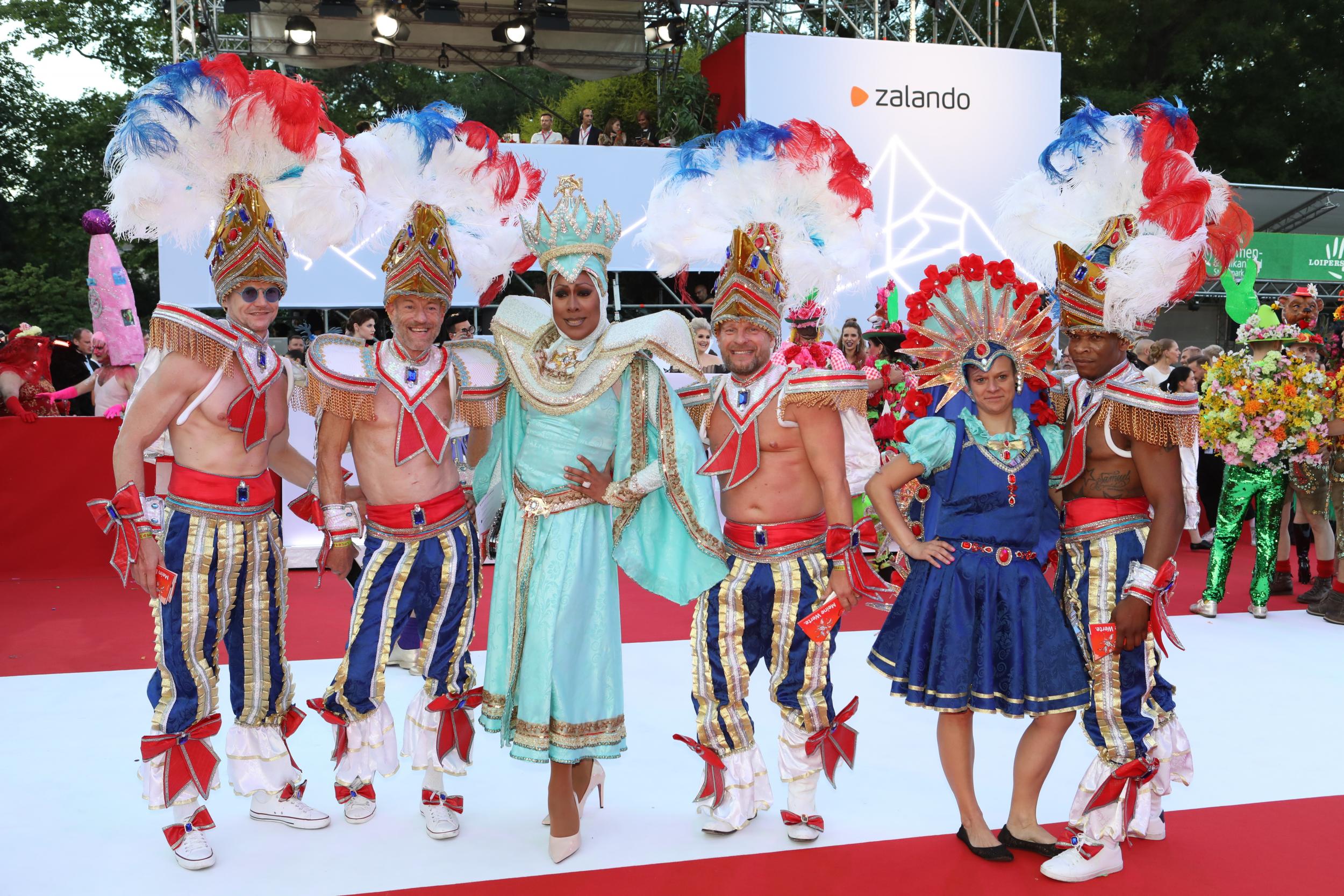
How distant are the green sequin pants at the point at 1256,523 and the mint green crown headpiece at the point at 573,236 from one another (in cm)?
472

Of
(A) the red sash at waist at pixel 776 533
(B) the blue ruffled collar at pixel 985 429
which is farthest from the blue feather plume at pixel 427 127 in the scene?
(B) the blue ruffled collar at pixel 985 429

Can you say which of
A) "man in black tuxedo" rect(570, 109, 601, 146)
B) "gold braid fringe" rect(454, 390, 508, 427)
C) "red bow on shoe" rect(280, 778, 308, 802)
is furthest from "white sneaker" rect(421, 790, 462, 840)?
"man in black tuxedo" rect(570, 109, 601, 146)

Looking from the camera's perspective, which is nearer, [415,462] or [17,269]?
[415,462]

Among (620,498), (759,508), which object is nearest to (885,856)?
(759,508)

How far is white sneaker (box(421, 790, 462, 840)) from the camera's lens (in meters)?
3.43

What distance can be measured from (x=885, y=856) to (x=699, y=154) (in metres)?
2.31

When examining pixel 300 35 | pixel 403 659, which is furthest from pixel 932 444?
pixel 300 35

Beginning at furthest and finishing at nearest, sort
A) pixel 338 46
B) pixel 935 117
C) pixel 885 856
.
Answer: pixel 338 46 → pixel 935 117 → pixel 885 856

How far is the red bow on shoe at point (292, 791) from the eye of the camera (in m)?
3.52

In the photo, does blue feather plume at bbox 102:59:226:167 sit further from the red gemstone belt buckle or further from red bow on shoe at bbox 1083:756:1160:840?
red bow on shoe at bbox 1083:756:1160:840

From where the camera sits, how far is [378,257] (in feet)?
33.6

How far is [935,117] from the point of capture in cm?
1140

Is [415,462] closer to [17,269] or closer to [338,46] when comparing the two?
[338,46]

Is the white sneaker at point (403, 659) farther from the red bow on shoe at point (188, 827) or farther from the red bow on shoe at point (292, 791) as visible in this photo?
the red bow on shoe at point (188, 827)
